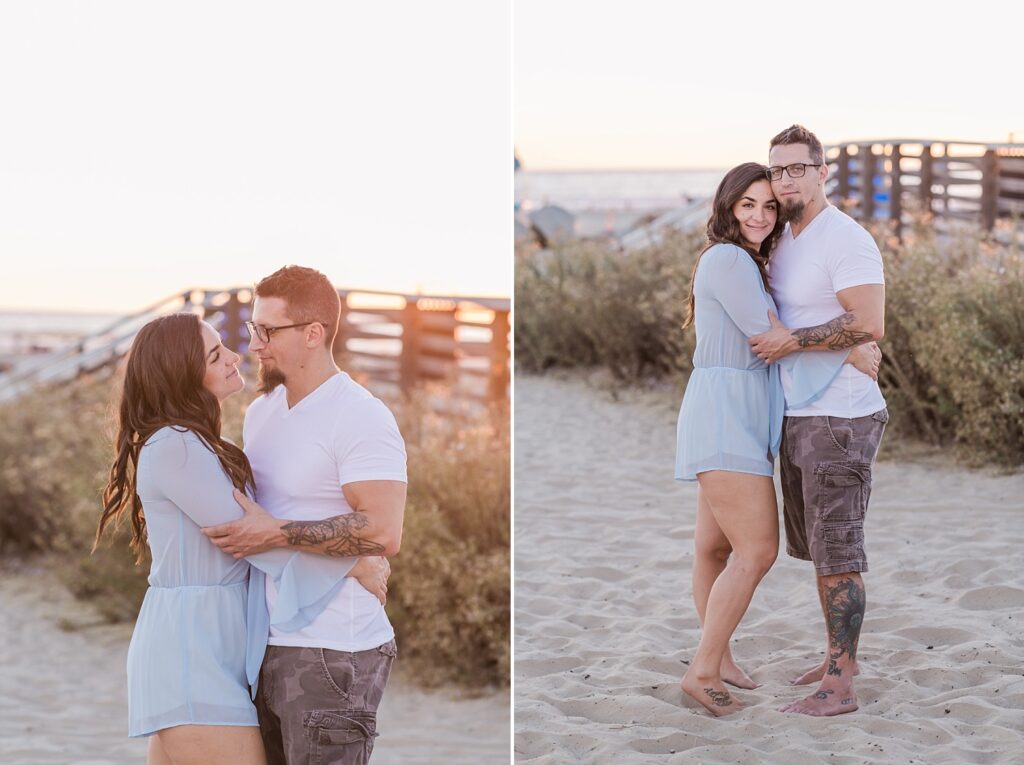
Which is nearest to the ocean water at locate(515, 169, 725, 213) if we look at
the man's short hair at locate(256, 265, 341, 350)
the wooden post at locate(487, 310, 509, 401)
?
the wooden post at locate(487, 310, 509, 401)

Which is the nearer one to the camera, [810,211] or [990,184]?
[810,211]

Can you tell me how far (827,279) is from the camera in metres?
2.83

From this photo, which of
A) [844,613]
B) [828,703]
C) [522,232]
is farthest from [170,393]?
[522,232]

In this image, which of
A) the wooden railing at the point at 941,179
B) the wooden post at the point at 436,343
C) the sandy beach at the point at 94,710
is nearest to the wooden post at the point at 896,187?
the wooden railing at the point at 941,179

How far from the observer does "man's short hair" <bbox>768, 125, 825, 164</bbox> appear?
9.29 ft

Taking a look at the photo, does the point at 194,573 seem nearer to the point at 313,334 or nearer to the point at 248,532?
the point at 248,532

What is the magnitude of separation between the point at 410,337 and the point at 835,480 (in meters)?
6.28

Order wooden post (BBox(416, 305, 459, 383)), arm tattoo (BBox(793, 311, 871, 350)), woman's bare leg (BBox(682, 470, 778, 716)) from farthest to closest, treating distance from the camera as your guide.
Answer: wooden post (BBox(416, 305, 459, 383)) → woman's bare leg (BBox(682, 470, 778, 716)) → arm tattoo (BBox(793, 311, 871, 350))

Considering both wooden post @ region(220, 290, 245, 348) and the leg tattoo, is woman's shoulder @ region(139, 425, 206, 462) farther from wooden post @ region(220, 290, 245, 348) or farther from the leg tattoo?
wooden post @ region(220, 290, 245, 348)

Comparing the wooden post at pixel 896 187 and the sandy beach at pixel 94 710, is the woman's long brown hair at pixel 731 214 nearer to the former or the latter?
the sandy beach at pixel 94 710

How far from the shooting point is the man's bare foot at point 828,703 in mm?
3113

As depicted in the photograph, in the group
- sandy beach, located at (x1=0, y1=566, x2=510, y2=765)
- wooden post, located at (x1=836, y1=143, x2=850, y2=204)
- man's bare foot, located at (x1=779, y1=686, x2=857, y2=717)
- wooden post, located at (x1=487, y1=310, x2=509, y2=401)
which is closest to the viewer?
man's bare foot, located at (x1=779, y1=686, x2=857, y2=717)

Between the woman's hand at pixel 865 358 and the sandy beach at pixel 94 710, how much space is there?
2.68 m

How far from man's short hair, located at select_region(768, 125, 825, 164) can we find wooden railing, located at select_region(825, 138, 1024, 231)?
6.97m
